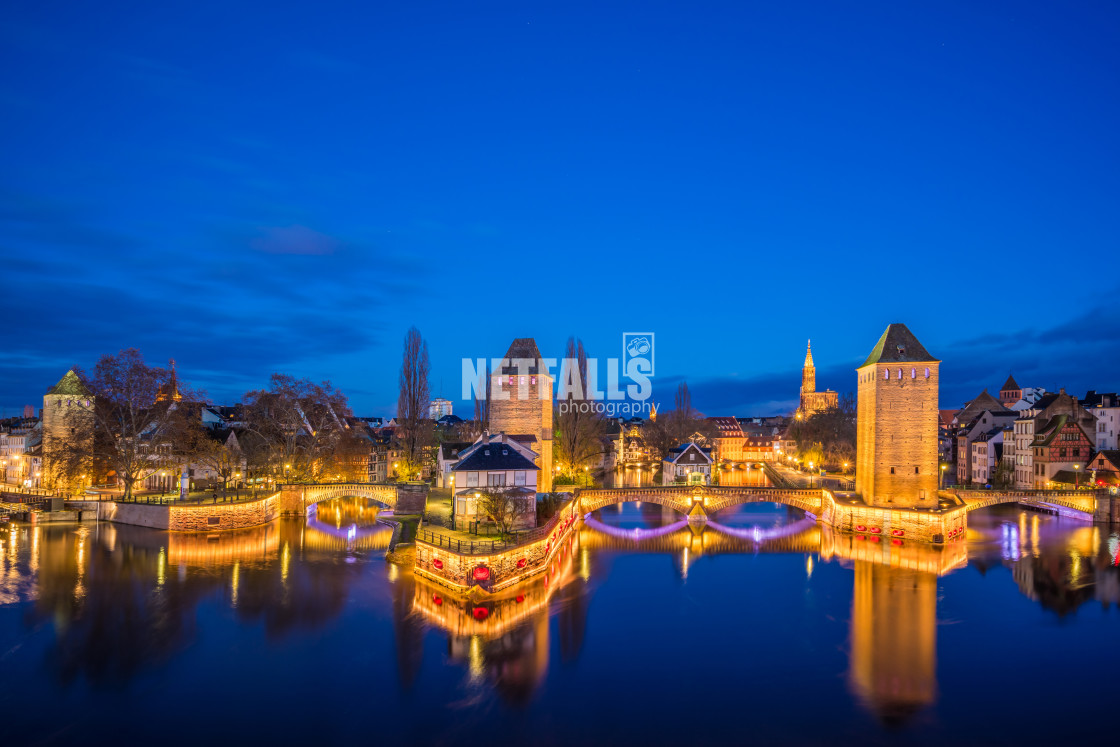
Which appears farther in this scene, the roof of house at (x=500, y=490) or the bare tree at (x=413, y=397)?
the bare tree at (x=413, y=397)

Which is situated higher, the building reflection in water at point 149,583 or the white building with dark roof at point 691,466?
the white building with dark roof at point 691,466

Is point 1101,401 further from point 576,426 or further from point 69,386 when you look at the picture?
point 69,386

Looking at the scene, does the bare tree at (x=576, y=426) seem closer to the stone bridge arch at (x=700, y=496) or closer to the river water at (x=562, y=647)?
the stone bridge arch at (x=700, y=496)

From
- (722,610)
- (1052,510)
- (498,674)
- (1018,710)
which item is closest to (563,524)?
(722,610)

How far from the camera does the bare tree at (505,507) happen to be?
2967 centimetres

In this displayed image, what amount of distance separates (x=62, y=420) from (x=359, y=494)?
842 inches

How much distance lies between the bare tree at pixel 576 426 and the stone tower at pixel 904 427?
23264mm

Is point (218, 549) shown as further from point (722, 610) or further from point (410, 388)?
point (722, 610)

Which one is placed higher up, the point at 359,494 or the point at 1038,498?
the point at 1038,498

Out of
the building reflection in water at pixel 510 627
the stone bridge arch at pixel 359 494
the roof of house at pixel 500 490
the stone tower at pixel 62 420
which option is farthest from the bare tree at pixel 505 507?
the stone tower at pixel 62 420

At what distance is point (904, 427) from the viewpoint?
128ft

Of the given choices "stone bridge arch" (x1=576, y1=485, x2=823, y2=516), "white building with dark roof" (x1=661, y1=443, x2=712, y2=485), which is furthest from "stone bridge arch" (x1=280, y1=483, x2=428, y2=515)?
"white building with dark roof" (x1=661, y1=443, x2=712, y2=485)

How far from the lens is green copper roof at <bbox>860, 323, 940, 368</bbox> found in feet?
129

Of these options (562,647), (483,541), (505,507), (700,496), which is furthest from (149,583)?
(700,496)
